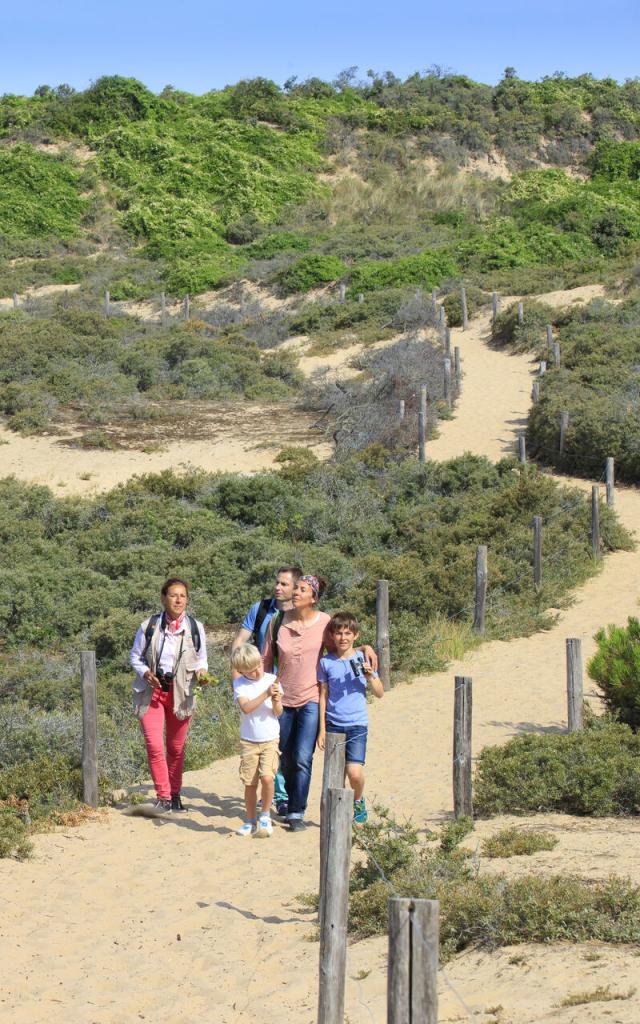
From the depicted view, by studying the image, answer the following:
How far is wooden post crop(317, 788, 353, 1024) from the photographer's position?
425 cm

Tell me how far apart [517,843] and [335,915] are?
2640mm

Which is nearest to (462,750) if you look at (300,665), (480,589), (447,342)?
(300,665)

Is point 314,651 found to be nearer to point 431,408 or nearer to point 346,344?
point 431,408

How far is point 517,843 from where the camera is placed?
6.74 metres

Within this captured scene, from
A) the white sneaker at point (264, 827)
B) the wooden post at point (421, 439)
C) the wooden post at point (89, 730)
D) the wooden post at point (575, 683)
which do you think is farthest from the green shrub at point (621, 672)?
the wooden post at point (421, 439)

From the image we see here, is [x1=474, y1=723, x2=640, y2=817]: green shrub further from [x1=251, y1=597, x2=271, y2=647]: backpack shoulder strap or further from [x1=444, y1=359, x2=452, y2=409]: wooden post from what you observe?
[x1=444, y1=359, x2=452, y2=409]: wooden post

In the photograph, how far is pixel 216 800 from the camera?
8.80 meters

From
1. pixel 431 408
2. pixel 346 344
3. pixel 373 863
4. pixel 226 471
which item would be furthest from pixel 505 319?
pixel 373 863

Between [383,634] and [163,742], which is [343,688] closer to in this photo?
[163,742]

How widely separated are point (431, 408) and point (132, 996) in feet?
65.1

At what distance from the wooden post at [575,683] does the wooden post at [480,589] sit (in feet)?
14.9

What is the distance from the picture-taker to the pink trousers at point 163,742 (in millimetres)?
7965

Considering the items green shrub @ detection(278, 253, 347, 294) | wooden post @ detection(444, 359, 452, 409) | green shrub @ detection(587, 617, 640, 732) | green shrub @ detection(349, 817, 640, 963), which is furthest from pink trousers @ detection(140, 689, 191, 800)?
green shrub @ detection(278, 253, 347, 294)

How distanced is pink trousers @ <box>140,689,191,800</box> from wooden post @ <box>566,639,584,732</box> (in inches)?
119
